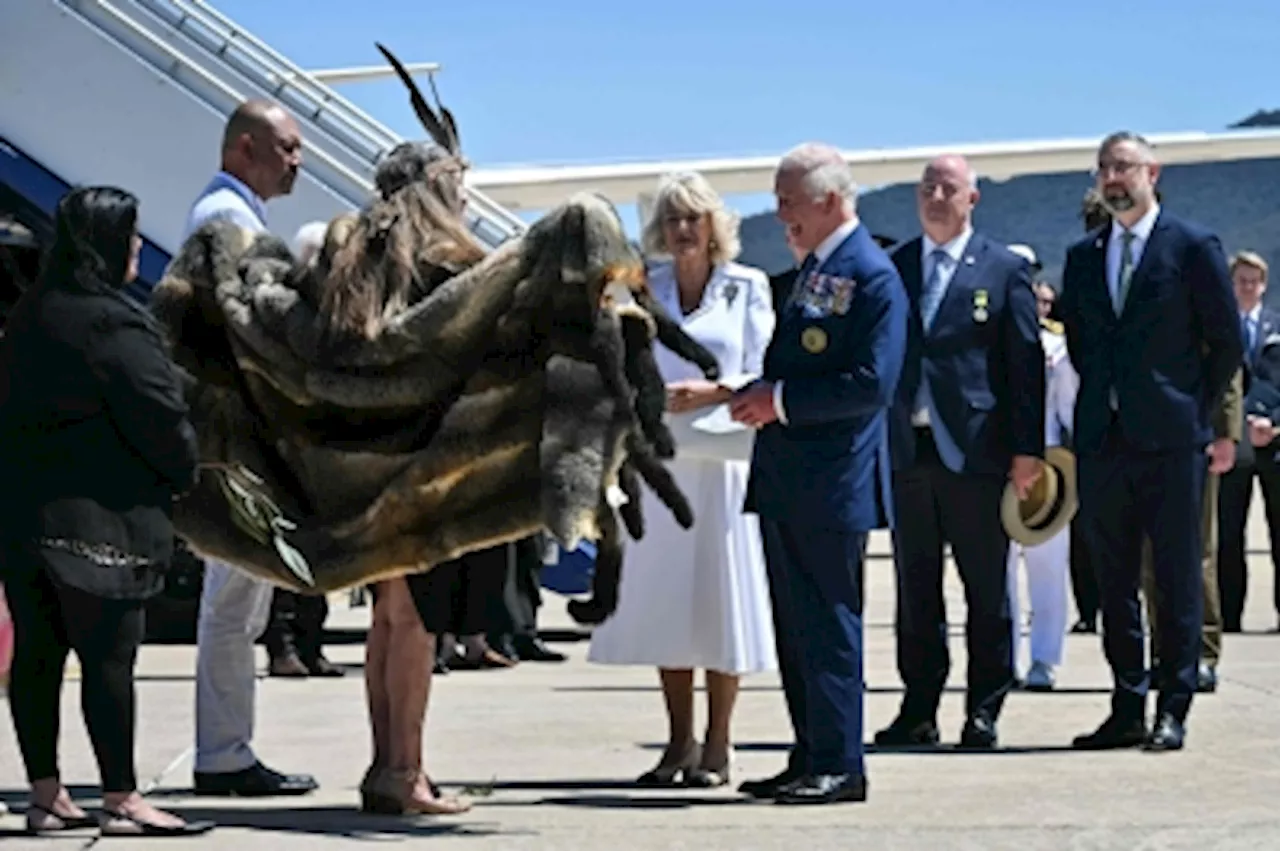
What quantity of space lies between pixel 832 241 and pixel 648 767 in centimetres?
209

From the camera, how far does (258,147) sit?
870 cm

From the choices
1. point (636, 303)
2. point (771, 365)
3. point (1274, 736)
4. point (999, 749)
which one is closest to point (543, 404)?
point (636, 303)

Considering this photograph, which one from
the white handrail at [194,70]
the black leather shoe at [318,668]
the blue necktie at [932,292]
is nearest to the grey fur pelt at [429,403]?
the blue necktie at [932,292]

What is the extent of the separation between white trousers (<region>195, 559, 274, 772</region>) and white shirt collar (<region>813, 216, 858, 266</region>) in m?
2.00

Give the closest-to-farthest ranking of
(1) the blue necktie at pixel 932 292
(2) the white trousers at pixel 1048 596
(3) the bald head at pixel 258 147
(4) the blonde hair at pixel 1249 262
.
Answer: (3) the bald head at pixel 258 147 < (1) the blue necktie at pixel 932 292 < (2) the white trousers at pixel 1048 596 < (4) the blonde hair at pixel 1249 262

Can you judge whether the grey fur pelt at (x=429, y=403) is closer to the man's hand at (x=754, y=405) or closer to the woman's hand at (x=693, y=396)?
the man's hand at (x=754, y=405)

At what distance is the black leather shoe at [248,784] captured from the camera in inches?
333

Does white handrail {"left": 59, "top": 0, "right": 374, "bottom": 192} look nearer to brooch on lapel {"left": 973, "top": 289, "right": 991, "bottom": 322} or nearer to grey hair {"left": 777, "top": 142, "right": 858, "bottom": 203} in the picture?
brooch on lapel {"left": 973, "top": 289, "right": 991, "bottom": 322}

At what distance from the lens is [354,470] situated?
765 cm

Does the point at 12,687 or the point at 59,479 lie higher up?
the point at 59,479

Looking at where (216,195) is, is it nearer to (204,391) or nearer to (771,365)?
(204,391)

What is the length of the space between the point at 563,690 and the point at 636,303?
5.23m

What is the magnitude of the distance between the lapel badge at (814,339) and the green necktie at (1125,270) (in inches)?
79.2

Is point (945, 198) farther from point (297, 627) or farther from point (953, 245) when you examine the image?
point (297, 627)
